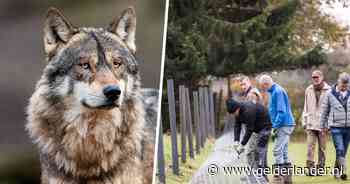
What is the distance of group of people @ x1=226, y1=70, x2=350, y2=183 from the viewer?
338cm

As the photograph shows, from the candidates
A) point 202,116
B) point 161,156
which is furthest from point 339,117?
point 161,156

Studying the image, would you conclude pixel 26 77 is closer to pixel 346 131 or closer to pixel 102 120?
pixel 102 120

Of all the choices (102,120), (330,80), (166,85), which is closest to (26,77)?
(102,120)

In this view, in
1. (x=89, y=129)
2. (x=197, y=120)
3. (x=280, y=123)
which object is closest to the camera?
(x=89, y=129)

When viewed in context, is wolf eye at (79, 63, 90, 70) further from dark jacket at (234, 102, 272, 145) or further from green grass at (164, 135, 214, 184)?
dark jacket at (234, 102, 272, 145)

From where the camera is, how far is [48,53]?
134 inches

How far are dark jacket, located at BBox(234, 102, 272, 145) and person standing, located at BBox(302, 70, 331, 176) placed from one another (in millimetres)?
265

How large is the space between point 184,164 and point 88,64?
40.0 inches

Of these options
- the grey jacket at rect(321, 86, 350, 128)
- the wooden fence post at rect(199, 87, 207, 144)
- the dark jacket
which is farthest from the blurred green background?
the grey jacket at rect(321, 86, 350, 128)

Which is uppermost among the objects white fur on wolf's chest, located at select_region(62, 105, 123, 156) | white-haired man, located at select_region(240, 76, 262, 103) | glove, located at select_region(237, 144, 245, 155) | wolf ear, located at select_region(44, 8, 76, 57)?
wolf ear, located at select_region(44, 8, 76, 57)

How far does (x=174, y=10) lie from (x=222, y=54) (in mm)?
478

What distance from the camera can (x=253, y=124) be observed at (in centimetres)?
356

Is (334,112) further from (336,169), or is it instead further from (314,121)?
(336,169)

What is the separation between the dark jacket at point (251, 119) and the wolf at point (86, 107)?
684mm
